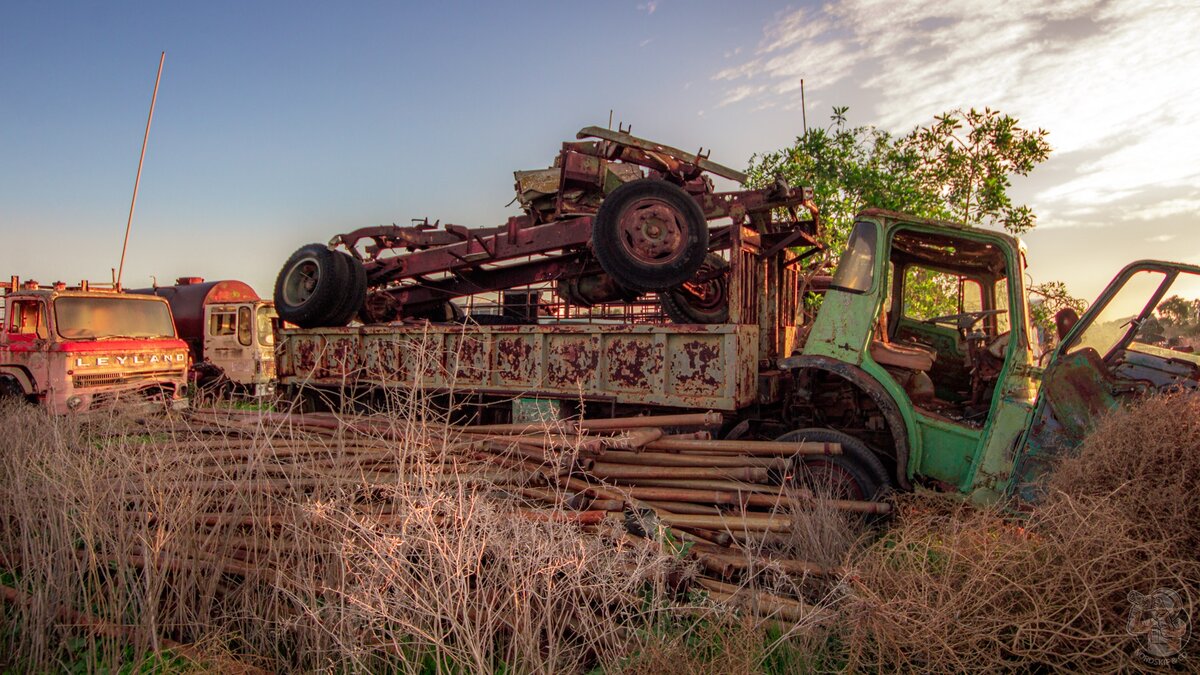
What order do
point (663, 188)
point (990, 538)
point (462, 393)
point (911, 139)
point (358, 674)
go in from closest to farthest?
point (358, 674) < point (990, 538) < point (663, 188) < point (462, 393) < point (911, 139)

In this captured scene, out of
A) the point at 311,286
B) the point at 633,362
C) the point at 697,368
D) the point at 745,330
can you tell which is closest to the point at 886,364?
the point at 745,330

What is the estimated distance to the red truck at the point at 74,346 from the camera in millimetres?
9891

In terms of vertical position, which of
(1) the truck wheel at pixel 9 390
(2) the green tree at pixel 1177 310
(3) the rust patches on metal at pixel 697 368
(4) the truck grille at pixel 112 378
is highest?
(2) the green tree at pixel 1177 310

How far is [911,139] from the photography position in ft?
37.7

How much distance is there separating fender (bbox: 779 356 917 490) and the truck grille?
9.96 metres

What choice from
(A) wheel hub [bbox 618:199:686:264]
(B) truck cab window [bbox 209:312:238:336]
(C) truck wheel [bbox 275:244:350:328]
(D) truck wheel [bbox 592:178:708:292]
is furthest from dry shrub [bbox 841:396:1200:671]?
(B) truck cab window [bbox 209:312:238:336]

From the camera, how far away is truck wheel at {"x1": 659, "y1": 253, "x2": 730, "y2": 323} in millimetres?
8055

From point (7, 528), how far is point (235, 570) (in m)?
1.89

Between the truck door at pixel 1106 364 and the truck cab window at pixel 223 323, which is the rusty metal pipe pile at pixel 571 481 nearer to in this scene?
the truck door at pixel 1106 364

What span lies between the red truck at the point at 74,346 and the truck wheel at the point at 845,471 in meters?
8.83

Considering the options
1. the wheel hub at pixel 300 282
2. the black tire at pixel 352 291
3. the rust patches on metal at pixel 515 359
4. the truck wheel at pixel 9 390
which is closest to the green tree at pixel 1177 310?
the rust patches on metal at pixel 515 359

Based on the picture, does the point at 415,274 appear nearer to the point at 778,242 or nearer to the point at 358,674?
the point at 778,242

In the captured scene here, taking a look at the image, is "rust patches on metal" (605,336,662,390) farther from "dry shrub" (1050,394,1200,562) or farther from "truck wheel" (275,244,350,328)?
"truck wheel" (275,244,350,328)

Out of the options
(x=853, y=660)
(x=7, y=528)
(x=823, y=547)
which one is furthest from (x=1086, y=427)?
(x=7, y=528)
